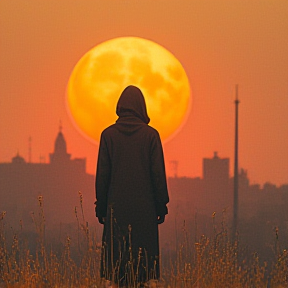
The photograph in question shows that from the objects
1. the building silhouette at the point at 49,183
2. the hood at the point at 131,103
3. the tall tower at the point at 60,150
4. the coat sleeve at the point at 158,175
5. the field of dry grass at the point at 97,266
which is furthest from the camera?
the tall tower at the point at 60,150

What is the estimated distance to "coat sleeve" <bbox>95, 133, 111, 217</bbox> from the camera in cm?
958

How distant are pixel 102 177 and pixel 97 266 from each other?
3.73ft

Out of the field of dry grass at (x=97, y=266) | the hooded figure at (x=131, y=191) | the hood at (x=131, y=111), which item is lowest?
the field of dry grass at (x=97, y=266)

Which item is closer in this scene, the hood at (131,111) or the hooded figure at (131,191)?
the hooded figure at (131,191)

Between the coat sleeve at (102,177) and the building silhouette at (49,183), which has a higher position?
the coat sleeve at (102,177)

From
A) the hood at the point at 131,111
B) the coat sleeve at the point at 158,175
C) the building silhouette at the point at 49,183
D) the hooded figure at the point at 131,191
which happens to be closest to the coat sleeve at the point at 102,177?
the hooded figure at the point at 131,191

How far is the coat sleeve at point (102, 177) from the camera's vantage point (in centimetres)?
958

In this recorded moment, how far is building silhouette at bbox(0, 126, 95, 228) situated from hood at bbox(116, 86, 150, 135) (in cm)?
8833

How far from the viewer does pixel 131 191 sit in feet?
31.3

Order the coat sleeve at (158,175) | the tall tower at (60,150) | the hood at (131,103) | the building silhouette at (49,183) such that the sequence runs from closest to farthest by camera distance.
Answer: the coat sleeve at (158,175) → the hood at (131,103) → the building silhouette at (49,183) → the tall tower at (60,150)

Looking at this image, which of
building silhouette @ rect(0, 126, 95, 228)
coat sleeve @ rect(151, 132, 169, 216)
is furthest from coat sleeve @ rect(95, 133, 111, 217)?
building silhouette @ rect(0, 126, 95, 228)

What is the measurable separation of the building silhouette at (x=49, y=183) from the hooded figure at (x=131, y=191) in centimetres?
8830

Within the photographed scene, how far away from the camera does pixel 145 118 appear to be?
976 centimetres

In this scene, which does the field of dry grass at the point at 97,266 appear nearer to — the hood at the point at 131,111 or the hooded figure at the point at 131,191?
the hooded figure at the point at 131,191
